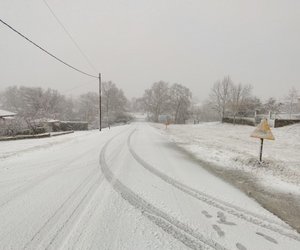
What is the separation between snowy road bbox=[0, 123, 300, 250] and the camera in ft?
10.0

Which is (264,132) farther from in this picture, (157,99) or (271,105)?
(157,99)

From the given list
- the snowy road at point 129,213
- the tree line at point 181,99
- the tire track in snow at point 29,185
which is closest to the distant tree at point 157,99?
the tree line at point 181,99

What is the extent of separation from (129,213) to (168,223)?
77cm

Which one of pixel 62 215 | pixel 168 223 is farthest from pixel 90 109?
pixel 168 223

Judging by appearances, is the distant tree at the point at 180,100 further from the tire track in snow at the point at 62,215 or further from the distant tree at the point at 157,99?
the tire track in snow at the point at 62,215

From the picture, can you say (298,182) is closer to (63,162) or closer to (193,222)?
(193,222)

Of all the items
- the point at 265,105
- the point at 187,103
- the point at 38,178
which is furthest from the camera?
the point at 187,103

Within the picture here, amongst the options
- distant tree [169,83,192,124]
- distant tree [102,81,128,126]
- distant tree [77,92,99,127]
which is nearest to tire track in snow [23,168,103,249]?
distant tree [169,83,192,124]

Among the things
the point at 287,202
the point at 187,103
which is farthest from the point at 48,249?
the point at 187,103

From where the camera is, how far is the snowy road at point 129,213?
3061 millimetres

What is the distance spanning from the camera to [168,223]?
3.60 meters

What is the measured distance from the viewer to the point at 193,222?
3625mm

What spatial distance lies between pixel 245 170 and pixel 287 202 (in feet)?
9.22

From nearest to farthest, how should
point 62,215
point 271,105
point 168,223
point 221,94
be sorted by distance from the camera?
point 168,223
point 62,215
point 271,105
point 221,94
